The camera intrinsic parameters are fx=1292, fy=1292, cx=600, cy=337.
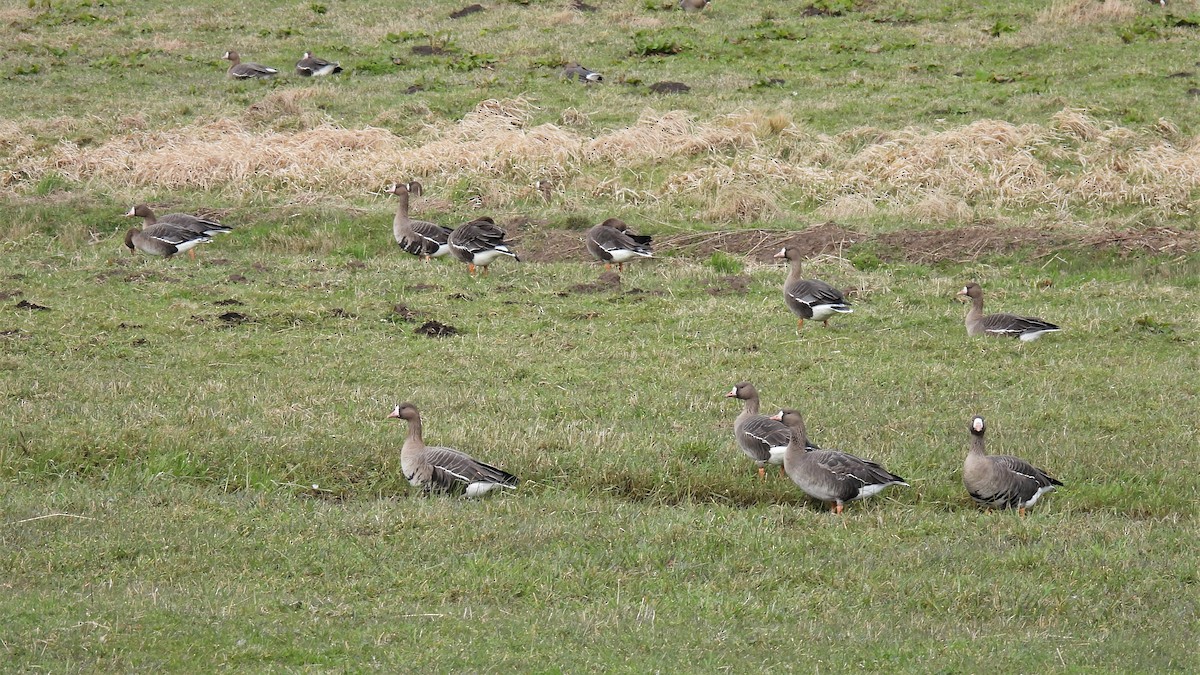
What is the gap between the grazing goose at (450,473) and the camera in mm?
11648

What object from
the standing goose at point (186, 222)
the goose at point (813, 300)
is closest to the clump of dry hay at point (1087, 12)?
the goose at point (813, 300)

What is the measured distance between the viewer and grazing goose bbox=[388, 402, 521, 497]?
459 inches

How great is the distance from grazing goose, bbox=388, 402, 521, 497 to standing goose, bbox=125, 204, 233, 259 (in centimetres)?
1145

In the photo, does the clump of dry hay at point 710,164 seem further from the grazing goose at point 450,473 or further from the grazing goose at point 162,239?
the grazing goose at point 450,473

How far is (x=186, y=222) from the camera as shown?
71.5 feet

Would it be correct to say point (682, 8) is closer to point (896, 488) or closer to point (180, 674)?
point (896, 488)

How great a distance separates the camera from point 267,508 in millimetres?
11070

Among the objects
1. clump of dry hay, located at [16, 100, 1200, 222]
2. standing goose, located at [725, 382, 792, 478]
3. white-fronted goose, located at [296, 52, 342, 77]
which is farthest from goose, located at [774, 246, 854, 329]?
white-fronted goose, located at [296, 52, 342, 77]

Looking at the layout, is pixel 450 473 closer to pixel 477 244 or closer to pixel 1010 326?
pixel 1010 326

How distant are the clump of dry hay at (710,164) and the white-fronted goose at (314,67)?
19.9 feet

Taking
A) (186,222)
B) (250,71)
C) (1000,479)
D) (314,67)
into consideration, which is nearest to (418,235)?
(186,222)

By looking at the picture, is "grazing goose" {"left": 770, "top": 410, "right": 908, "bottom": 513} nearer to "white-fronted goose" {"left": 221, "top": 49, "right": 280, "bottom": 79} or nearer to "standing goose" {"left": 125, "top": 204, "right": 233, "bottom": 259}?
"standing goose" {"left": 125, "top": 204, "right": 233, "bottom": 259}

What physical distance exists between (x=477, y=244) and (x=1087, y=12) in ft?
73.9

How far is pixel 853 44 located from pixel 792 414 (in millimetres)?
25214
